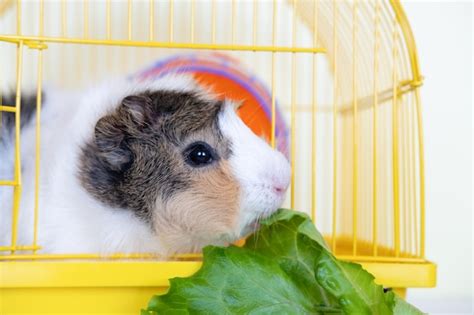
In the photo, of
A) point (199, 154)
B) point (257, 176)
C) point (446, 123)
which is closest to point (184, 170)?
point (199, 154)

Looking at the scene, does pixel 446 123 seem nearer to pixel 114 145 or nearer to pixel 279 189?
pixel 279 189

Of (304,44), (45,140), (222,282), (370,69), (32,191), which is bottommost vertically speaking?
(222,282)

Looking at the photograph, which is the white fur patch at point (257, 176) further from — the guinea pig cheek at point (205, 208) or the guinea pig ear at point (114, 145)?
the guinea pig ear at point (114, 145)

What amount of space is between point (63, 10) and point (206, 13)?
1.69 feet

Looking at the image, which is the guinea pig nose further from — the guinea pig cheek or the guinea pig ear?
the guinea pig ear

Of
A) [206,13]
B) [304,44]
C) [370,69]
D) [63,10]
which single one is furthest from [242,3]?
[63,10]

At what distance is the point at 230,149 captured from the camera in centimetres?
131

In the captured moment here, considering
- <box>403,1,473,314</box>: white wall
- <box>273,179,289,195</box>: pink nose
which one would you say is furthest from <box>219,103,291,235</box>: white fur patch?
<box>403,1,473,314</box>: white wall

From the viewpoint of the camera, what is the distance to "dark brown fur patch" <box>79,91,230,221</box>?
131cm

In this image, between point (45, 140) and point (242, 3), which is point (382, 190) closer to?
point (242, 3)

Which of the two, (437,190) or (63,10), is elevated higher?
(63,10)

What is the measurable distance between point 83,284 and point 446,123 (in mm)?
1486

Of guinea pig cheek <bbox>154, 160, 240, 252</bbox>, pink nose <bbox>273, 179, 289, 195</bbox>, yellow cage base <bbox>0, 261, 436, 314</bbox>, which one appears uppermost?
pink nose <bbox>273, 179, 289, 195</bbox>

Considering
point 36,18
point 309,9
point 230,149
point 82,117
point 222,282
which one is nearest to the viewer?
point 222,282
